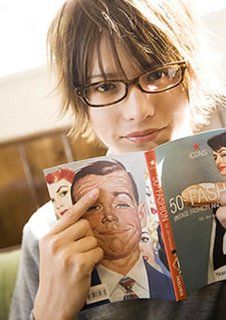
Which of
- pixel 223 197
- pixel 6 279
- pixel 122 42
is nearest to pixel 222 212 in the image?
pixel 223 197

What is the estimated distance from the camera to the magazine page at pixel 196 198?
2.24 feet

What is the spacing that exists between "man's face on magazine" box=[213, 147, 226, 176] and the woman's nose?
0.52ft

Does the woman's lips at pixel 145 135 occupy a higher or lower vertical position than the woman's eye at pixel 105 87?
lower

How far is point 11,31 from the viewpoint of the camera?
1.76 m

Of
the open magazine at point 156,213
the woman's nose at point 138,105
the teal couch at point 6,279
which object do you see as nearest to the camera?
the open magazine at point 156,213

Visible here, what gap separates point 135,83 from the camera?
2.64ft

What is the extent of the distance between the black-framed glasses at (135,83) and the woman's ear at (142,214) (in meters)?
0.22

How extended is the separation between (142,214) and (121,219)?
3 cm

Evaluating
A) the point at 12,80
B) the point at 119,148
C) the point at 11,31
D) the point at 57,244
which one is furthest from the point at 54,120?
the point at 57,244

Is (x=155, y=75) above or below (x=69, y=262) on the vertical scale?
above

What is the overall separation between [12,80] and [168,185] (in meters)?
1.23

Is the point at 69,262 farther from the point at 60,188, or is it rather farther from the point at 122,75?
the point at 122,75

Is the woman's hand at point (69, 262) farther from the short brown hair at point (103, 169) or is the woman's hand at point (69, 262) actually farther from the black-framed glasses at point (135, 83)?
the black-framed glasses at point (135, 83)

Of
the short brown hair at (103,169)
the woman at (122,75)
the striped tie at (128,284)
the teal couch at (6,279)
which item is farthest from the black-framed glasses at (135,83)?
the teal couch at (6,279)
